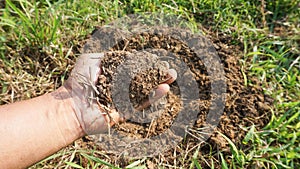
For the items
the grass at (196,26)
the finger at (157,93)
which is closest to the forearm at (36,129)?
the grass at (196,26)

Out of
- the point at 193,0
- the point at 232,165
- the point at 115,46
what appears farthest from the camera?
the point at 193,0

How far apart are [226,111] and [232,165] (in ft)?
0.85

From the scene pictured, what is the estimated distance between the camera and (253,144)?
179 cm

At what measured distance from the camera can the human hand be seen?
164cm

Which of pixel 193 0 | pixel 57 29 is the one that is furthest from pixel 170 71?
pixel 57 29

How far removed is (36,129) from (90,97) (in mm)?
266

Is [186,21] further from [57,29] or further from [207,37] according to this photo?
[57,29]

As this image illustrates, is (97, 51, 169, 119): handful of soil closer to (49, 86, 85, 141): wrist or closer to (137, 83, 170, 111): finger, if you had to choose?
(137, 83, 170, 111): finger

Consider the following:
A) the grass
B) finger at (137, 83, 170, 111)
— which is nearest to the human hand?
finger at (137, 83, 170, 111)

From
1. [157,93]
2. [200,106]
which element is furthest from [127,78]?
[200,106]

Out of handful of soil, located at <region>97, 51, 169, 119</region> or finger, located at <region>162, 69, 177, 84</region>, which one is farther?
finger, located at <region>162, 69, 177, 84</region>

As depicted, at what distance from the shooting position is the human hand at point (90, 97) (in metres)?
1.64

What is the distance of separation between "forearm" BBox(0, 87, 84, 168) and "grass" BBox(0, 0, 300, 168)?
141mm

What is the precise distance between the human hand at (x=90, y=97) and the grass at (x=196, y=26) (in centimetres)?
18
